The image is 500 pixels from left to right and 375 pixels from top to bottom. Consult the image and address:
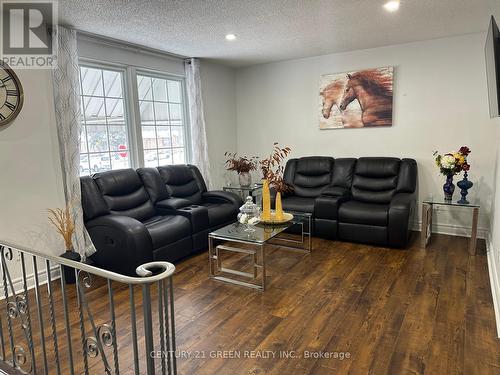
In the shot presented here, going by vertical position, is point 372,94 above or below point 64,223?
above

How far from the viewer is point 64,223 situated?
3.41 metres

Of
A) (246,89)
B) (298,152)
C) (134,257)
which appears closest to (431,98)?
(298,152)

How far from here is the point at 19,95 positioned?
10.1 feet

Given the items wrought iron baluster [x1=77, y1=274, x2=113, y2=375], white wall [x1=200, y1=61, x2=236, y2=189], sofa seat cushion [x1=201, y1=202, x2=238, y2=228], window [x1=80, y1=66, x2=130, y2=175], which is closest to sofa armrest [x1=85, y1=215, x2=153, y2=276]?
window [x1=80, y1=66, x2=130, y2=175]

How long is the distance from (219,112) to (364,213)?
9.44 feet

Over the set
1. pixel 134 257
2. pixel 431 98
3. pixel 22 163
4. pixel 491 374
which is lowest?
pixel 491 374

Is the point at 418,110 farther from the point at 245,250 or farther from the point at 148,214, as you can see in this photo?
the point at 148,214

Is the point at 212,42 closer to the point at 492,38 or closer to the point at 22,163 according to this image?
the point at 22,163

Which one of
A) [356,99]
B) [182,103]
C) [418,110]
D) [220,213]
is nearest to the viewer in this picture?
[220,213]

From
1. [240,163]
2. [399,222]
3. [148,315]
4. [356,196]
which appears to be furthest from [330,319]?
[240,163]

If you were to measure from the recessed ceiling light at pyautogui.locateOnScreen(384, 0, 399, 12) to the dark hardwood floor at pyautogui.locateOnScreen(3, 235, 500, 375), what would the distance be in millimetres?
2468

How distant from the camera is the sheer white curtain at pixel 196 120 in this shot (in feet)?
16.3

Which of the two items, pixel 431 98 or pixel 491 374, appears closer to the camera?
pixel 491 374

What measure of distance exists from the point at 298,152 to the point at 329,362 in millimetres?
3795
